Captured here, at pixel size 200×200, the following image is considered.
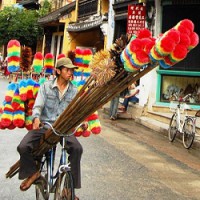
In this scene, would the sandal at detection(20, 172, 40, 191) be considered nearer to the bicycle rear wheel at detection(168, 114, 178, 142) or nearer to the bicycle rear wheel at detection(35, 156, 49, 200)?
the bicycle rear wheel at detection(35, 156, 49, 200)

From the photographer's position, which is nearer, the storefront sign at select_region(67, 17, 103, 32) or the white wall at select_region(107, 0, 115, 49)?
the white wall at select_region(107, 0, 115, 49)

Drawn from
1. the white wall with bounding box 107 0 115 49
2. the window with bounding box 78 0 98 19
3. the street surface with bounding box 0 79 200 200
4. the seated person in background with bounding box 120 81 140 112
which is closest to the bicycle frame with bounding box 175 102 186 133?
the street surface with bounding box 0 79 200 200

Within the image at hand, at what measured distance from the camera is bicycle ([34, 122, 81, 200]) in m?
4.31

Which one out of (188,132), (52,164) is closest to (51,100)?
(52,164)

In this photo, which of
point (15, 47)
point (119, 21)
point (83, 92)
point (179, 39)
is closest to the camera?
point (179, 39)

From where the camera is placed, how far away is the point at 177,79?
45.2 ft

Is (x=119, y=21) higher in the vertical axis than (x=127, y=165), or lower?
higher

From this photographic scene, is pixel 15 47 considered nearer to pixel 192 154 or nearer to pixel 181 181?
pixel 181 181

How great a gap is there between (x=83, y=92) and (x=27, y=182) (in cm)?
128

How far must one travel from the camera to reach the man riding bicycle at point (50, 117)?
4.61m

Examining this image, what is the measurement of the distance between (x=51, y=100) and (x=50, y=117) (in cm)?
19

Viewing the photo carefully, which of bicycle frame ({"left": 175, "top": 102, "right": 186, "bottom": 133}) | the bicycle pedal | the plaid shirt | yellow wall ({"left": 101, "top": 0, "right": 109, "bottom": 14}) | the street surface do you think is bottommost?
the street surface

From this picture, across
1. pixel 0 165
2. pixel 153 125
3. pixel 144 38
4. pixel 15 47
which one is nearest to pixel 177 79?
pixel 153 125

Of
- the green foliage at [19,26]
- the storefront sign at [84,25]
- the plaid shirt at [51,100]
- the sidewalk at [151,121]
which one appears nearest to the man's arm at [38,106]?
the plaid shirt at [51,100]
